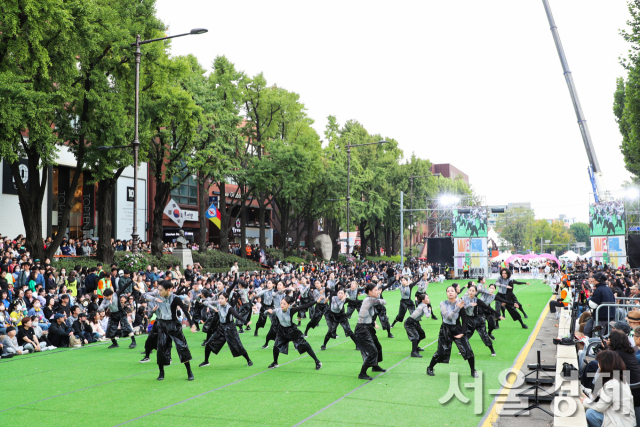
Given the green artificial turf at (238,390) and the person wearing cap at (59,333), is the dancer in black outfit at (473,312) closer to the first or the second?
the green artificial turf at (238,390)

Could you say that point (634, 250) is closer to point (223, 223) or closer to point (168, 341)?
point (223, 223)

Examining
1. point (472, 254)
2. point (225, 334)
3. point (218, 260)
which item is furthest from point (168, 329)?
point (472, 254)

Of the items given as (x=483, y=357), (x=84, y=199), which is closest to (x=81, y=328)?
(x=483, y=357)

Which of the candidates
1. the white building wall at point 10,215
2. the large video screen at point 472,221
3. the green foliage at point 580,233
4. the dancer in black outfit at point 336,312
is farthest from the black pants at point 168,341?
the green foliage at point 580,233

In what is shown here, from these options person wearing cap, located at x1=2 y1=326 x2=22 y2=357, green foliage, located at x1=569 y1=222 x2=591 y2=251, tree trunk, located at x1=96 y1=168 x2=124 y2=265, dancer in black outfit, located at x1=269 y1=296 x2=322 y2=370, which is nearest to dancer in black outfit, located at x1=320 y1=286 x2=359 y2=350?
dancer in black outfit, located at x1=269 y1=296 x2=322 y2=370

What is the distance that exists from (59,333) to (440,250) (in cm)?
3888

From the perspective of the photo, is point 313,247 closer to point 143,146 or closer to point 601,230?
point 601,230

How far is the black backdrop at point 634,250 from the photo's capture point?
126ft

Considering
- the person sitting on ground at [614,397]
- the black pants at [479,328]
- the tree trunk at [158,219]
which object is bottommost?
the black pants at [479,328]

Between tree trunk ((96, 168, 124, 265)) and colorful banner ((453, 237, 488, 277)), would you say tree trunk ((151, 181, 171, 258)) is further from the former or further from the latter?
colorful banner ((453, 237, 488, 277))

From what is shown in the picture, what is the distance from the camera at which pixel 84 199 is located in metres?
38.7

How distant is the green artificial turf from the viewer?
815 cm

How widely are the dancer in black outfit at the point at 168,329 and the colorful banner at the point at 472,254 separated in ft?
127

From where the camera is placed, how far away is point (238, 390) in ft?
32.7
